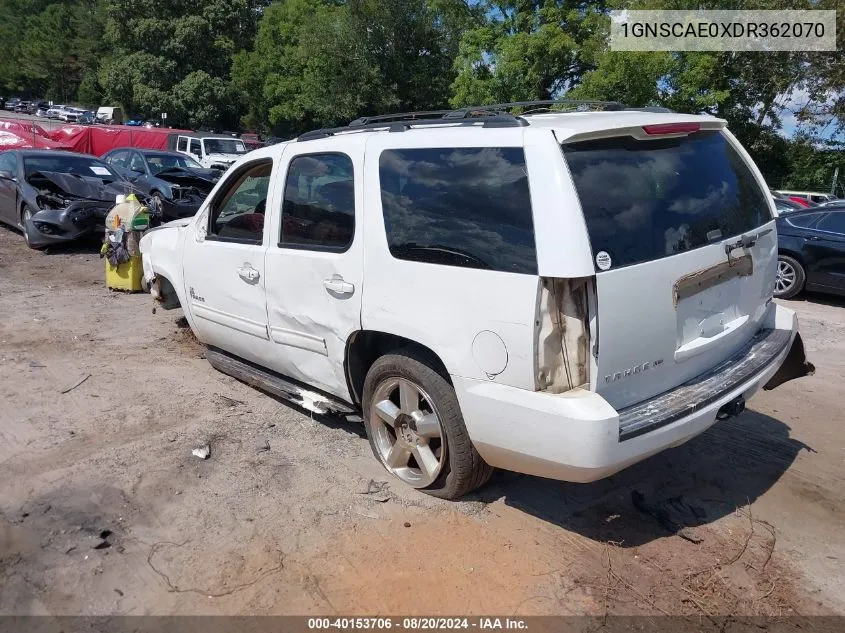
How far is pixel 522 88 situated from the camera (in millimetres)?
24562

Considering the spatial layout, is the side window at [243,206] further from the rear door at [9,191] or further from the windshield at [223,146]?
the windshield at [223,146]

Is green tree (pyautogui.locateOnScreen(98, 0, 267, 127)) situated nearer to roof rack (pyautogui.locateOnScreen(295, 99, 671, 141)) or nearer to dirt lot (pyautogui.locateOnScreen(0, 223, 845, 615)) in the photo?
dirt lot (pyautogui.locateOnScreen(0, 223, 845, 615))

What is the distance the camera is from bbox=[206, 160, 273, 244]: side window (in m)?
4.72

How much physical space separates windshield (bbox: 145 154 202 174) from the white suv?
11.3m

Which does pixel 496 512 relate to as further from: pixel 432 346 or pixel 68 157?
pixel 68 157

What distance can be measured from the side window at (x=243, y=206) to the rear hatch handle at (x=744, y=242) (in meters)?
2.89

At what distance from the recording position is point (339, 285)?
3.86m

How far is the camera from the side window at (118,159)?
49.6ft

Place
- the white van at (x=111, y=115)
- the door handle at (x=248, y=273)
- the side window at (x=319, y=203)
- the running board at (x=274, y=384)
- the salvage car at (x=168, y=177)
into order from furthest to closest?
the white van at (x=111, y=115), the salvage car at (x=168, y=177), the door handle at (x=248, y=273), the running board at (x=274, y=384), the side window at (x=319, y=203)

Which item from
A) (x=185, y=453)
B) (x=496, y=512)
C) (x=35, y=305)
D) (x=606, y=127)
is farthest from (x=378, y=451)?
(x=35, y=305)

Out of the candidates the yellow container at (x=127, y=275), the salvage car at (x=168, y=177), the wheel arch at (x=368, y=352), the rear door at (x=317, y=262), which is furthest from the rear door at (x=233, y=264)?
the salvage car at (x=168, y=177)

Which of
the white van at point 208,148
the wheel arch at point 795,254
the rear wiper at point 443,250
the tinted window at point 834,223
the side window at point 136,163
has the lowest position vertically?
the wheel arch at point 795,254

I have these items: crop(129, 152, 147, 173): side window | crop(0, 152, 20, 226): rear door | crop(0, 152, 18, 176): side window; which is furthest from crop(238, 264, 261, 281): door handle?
crop(129, 152, 147, 173): side window

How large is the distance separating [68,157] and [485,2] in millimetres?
19870
